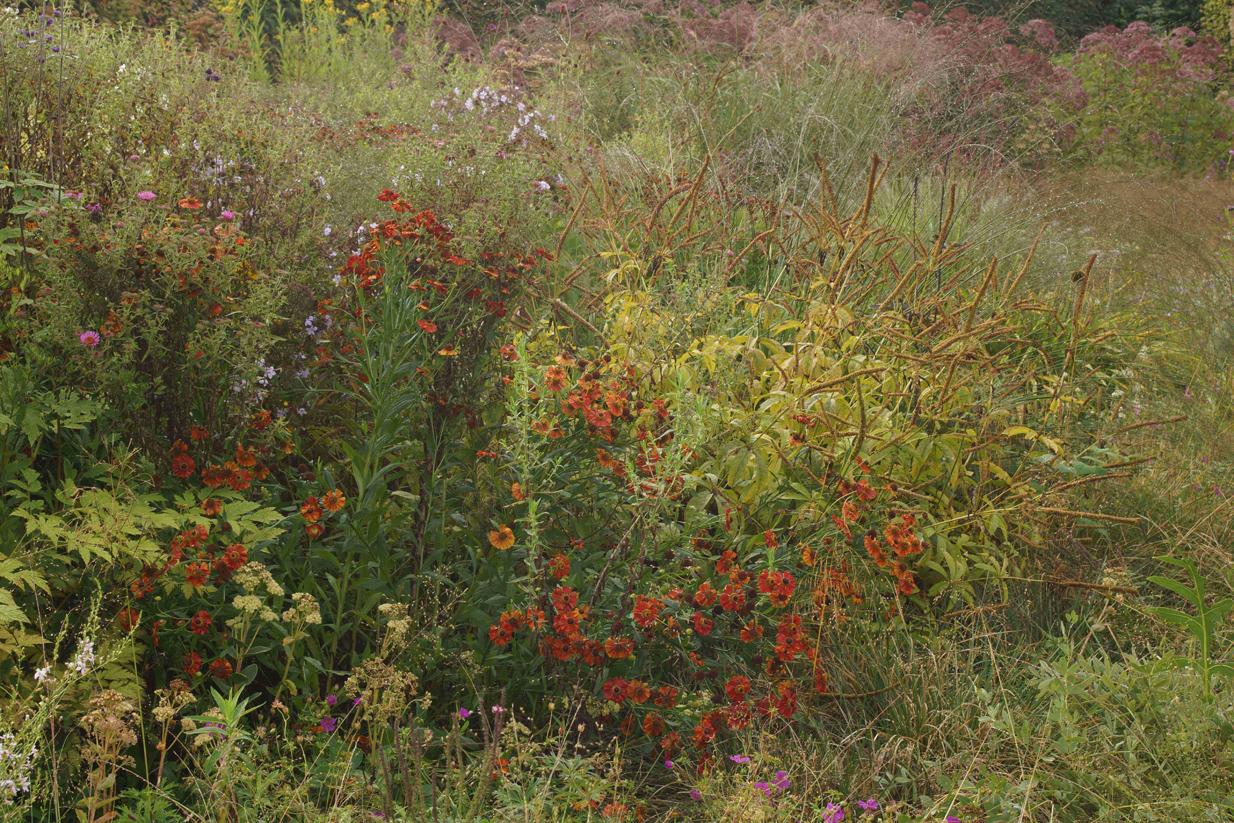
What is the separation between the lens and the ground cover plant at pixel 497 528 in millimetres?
2447

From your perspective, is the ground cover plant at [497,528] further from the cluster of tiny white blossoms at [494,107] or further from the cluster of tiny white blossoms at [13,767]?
the cluster of tiny white blossoms at [494,107]

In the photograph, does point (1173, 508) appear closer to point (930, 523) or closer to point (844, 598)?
point (930, 523)

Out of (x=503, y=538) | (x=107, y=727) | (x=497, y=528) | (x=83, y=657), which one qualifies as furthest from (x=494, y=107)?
(x=107, y=727)

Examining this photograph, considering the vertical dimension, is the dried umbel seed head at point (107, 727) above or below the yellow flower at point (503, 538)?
below

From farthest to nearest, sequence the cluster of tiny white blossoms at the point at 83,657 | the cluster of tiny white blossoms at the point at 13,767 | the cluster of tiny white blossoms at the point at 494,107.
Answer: the cluster of tiny white blossoms at the point at 494,107 < the cluster of tiny white blossoms at the point at 83,657 < the cluster of tiny white blossoms at the point at 13,767

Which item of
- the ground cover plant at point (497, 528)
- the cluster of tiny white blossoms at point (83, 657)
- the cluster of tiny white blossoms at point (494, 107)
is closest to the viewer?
the cluster of tiny white blossoms at point (83, 657)

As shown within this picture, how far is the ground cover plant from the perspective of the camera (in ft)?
8.03

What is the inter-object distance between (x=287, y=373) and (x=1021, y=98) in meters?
7.66

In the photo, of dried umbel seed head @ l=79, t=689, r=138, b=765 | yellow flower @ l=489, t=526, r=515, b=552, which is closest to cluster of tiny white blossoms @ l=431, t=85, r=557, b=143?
yellow flower @ l=489, t=526, r=515, b=552

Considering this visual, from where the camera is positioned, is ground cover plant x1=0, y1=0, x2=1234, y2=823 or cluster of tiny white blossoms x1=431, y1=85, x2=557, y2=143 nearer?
ground cover plant x1=0, y1=0, x2=1234, y2=823

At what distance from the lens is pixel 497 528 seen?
2873 mm

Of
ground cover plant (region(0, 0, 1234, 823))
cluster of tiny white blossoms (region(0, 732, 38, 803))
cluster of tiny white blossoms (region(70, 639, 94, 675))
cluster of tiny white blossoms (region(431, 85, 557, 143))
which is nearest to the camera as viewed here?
cluster of tiny white blossoms (region(0, 732, 38, 803))

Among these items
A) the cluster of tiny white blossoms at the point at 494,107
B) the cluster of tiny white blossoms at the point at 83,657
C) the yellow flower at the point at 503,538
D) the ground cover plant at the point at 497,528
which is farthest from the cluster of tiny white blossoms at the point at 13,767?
the cluster of tiny white blossoms at the point at 494,107

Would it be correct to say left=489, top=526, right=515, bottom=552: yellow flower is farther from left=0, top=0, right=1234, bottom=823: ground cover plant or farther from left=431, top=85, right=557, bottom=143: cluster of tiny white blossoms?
left=431, top=85, right=557, bottom=143: cluster of tiny white blossoms
